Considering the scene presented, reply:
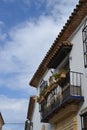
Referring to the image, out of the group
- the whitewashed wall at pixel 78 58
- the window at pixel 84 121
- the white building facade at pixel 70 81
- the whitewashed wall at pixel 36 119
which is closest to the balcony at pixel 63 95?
the white building facade at pixel 70 81

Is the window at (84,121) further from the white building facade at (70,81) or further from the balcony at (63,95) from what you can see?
the balcony at (63,95)

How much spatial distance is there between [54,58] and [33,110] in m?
6.98

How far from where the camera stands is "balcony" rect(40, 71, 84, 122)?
14772 millimetres

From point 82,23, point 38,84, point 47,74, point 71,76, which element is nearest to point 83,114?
point 71,76

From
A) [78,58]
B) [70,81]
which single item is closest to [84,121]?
[70,81]

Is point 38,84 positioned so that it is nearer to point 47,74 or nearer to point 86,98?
point 47,74

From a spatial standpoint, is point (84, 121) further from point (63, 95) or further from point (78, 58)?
point (78, 58)

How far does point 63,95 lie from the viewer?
1552 centimetres

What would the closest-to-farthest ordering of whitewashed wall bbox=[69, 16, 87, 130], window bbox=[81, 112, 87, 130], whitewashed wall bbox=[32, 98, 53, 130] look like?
window bbox=[81, 112, 87, 130] → whitewashed wall bbox=[69, 16, 87, 130] → whitewashed wall bbox=[32, 98, 53, 130]

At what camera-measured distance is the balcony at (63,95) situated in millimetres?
14772

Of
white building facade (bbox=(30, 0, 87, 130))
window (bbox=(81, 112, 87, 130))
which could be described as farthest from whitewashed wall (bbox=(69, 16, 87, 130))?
window (bbox=(81, 112, 87, 130))

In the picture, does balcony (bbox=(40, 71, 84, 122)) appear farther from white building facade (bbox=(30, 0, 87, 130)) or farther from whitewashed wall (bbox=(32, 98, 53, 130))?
whitewashed wall (bbox=(32, 98, 53, 130))

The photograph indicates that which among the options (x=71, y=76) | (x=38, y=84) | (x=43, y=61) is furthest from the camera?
(x=38, y=84)

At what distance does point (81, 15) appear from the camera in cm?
1548
